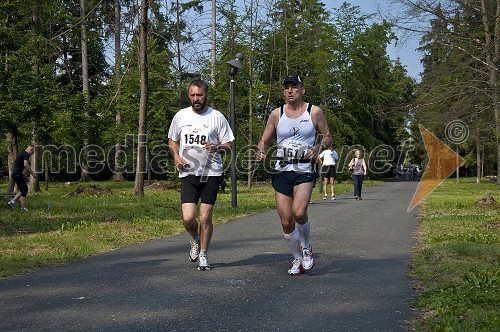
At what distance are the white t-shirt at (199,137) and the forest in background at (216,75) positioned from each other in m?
8.63

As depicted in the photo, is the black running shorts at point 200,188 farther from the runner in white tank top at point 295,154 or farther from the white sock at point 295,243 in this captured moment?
the white sock at point 295,243

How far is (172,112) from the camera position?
37781 millimetres

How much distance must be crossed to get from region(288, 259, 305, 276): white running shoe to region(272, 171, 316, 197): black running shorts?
0.72 meters

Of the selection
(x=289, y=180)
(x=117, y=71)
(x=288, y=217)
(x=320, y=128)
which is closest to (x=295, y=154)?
(x=289, y=180)

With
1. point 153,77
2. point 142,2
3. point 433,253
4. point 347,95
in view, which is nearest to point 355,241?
point 433,253

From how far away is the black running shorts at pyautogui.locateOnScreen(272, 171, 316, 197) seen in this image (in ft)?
23.2

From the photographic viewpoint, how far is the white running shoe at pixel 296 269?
7.10 m

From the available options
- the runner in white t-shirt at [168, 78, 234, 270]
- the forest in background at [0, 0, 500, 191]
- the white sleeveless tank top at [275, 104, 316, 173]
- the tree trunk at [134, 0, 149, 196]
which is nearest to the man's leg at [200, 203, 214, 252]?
the runner in white t-shirt at [168, 78, 234, 270]

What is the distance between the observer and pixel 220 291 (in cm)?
617

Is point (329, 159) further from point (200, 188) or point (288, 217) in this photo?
point (288, 217)

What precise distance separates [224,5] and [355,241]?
23.8 metres

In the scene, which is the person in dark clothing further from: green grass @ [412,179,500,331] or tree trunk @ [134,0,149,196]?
green grass @ [412,179,500,331]

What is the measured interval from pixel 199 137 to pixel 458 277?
3.09m

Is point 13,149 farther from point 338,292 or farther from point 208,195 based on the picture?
point 338,292
